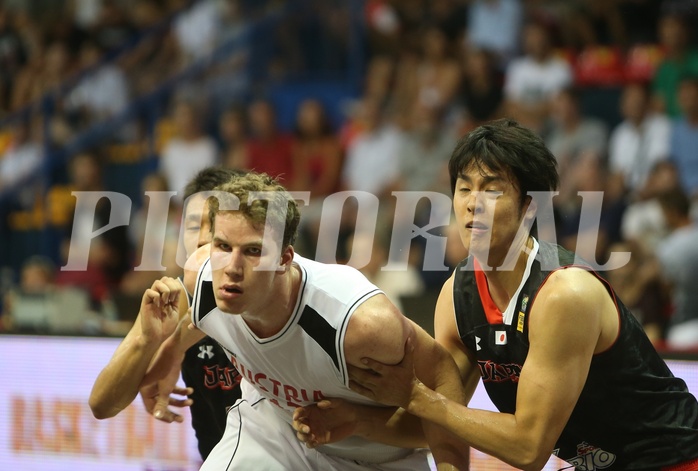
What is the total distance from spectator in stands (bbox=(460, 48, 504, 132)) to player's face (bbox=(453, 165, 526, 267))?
577cm

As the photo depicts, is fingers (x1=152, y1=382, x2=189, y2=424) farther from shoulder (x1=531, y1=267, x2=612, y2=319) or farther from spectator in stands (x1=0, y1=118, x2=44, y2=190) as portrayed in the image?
spectator in stands (x1=0, y1=118, x2=44, y2=190)

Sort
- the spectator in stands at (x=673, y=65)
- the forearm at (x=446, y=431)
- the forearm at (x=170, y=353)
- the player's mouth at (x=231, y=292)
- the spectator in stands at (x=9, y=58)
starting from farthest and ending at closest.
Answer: the spectator in stands at (x=9, y=58) → the spectator in stands at (x=673, y=65) → the forearm at (x=170, y=353) → the forearm at (x=446, y=431) → the player's mouth at (x=231, y=292)

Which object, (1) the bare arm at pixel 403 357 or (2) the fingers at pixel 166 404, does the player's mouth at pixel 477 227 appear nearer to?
(1) the bare arm at pixel 403 357

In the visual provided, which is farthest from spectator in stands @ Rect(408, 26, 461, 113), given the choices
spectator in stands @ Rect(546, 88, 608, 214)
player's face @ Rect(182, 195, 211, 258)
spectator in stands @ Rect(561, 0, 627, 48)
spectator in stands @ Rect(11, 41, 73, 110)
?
player's face @ Rect(182, 195, 211, 258)

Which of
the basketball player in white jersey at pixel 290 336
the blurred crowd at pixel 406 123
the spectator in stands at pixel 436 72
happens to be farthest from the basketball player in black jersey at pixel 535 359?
the spectator in stands at pixel 436 72

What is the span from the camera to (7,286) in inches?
383

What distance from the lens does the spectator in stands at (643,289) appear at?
6.57 m

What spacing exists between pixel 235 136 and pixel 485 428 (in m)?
7.32

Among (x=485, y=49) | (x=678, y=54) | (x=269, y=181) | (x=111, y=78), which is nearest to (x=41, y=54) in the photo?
(x=111, y=78)

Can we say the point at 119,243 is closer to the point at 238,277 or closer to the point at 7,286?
the point at 7,286

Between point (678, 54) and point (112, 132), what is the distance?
6.17 metres

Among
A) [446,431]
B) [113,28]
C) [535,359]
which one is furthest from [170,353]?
[113,28]

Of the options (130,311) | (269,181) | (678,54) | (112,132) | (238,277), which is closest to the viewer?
(238,277)

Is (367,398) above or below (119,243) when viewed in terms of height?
below
